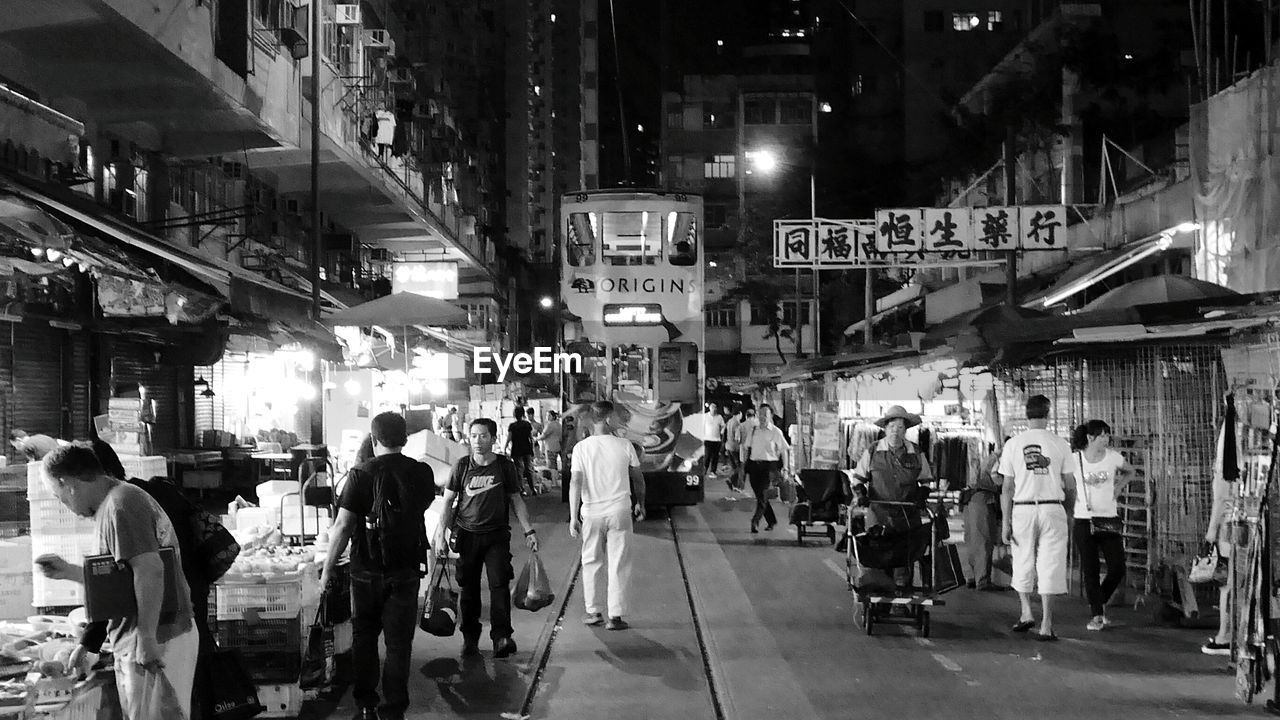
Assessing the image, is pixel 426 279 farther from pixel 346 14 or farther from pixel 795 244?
pixel 795 244

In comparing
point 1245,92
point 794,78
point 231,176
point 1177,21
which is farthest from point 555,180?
point 1245,92

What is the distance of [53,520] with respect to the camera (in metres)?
8.25

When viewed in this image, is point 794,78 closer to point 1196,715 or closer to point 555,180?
point 555,180

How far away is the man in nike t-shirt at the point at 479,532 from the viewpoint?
10461 mm

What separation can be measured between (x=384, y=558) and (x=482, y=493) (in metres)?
2.69

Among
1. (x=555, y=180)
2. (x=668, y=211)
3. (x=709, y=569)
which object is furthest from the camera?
(x=555, y=180)

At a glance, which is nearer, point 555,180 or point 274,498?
point 274,498

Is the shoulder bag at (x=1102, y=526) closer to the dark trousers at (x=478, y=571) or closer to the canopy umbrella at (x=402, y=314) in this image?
the dark trousers at (x=478, y=571)

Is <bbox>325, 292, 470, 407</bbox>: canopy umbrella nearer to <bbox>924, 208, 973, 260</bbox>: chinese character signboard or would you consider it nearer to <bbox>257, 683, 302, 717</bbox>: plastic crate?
<bbox>257, 683, 302, 717</bbox>: plastic crate

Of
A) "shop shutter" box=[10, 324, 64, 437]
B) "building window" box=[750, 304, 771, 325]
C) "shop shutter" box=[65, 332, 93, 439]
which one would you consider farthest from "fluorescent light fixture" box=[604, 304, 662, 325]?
"building window" box=[750, 304, 771, 325]

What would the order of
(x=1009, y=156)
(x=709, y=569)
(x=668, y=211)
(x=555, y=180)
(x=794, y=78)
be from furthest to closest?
1. (x=555, y=180)
2. (x=794, y=78)
3. (x=1009, y=156)
4. (x=668, y=211)
5. (x=709, y=569)

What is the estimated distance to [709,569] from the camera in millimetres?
16250

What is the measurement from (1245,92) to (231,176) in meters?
16.1

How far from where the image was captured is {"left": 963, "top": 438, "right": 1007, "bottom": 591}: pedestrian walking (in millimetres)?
14117
